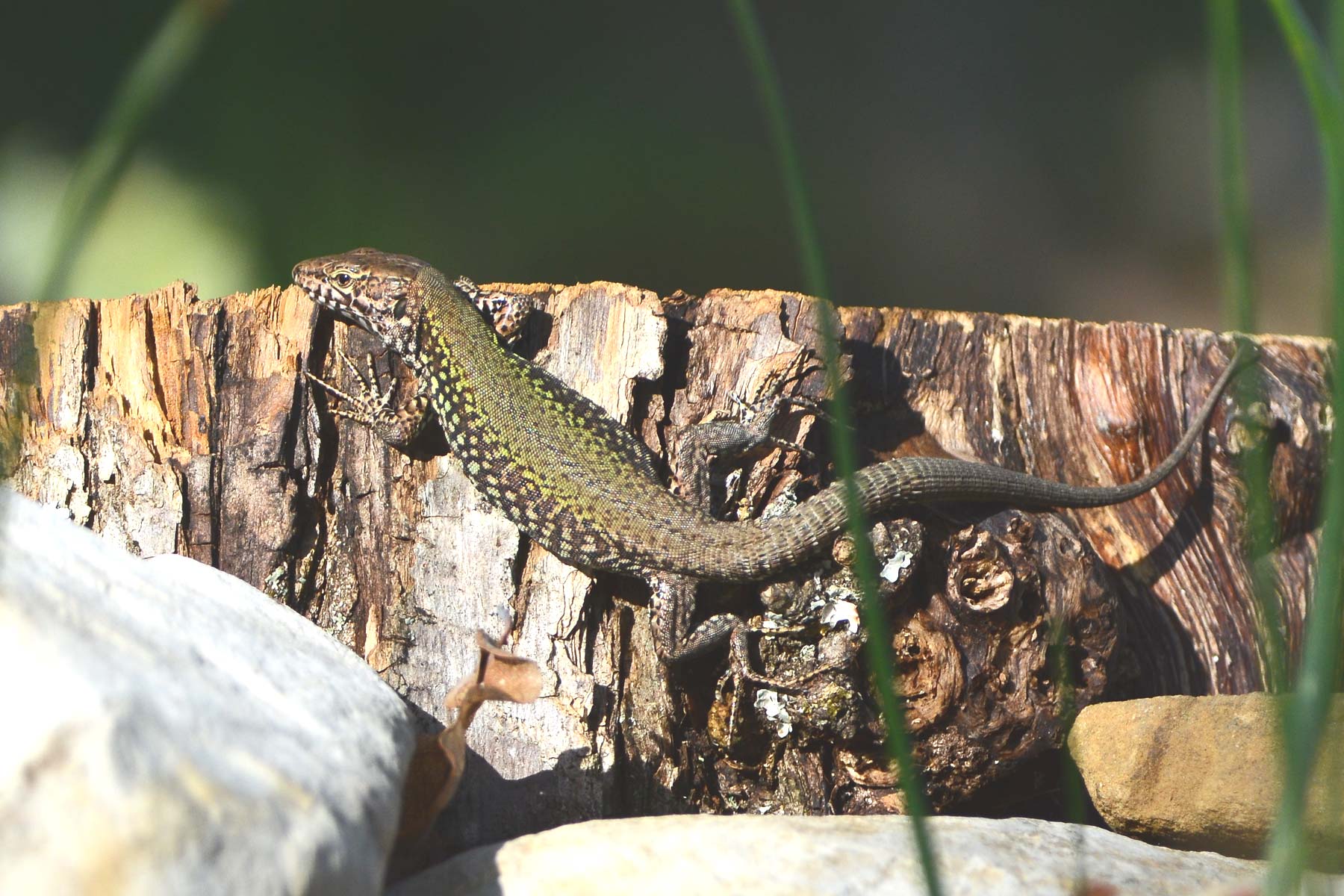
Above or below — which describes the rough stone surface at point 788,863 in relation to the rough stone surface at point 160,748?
below

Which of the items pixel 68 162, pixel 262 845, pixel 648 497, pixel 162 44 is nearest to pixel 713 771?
pixel 648 497

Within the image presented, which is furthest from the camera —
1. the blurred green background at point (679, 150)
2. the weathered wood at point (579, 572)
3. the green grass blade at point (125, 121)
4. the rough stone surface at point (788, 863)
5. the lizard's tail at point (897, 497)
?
the blurred green background at point (679, 150)

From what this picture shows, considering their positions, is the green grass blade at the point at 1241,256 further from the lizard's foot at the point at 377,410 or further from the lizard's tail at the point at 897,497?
the lizard's foot at the point at 377,410

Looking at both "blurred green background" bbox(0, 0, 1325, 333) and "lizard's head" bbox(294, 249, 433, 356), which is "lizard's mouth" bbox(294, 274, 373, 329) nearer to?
"lizard's head" bbox(294, 249, 433, 356)

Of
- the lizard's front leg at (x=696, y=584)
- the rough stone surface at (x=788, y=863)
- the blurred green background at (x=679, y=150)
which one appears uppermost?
the blurred green background at (x=679, y=150)

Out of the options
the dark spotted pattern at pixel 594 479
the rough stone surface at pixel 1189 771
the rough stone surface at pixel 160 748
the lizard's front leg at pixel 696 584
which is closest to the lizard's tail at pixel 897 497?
the dark spotted pattern at pixel 594 479

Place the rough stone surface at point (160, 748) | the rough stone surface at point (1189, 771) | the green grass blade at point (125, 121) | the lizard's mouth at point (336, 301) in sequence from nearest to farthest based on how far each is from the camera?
the green grass blade at point (125, 121) → the rough stone surface at point (160, 748) → the rough stone surface at point (1189, 771) → the lizard's mouth at point (336, 301)

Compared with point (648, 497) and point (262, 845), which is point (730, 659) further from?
point (262, 845)
